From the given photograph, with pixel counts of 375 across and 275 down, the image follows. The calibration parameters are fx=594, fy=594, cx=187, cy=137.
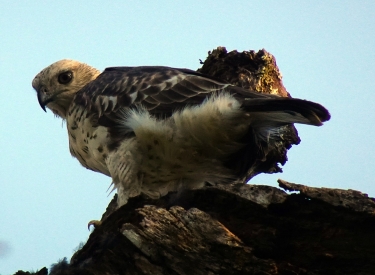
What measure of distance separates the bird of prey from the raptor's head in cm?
89

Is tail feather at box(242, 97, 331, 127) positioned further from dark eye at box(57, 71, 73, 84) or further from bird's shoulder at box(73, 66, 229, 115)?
dark eye at box(57, 71, 73, 84)

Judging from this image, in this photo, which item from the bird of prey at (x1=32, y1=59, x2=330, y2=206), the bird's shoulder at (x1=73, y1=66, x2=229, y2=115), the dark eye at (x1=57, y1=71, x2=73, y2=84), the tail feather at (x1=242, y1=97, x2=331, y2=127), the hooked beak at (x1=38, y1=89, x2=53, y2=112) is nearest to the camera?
the tail feather at (x1=242, y1=97, x2=331, y2=127)

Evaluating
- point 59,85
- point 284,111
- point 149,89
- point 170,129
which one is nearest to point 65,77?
point 59,85

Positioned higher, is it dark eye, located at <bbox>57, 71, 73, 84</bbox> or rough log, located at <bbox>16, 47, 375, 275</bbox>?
dark eye, located at <bbox>57, 71, 73, 84</bbox>

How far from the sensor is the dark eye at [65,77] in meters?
7.15

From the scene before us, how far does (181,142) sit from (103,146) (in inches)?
33.5

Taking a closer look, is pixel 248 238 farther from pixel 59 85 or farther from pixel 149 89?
pixel 59 85

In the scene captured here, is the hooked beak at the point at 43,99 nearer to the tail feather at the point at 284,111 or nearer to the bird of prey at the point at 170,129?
the bird of prey at the point at 170,129

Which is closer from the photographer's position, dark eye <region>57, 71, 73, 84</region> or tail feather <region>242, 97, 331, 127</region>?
tail feather <region>242, 97, 331, 127</region>

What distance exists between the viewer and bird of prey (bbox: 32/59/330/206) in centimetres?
496

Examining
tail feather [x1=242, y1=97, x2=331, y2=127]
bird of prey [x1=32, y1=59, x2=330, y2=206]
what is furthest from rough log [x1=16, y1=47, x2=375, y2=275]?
bird of prey [x1=32, y1=59, x2=330, y2=206]

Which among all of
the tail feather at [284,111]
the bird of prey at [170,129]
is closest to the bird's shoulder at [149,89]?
the bird of prey at [170,129]

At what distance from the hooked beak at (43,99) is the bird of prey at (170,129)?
0.93m

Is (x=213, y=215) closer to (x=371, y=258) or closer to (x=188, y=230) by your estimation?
(x=188, y=230)
